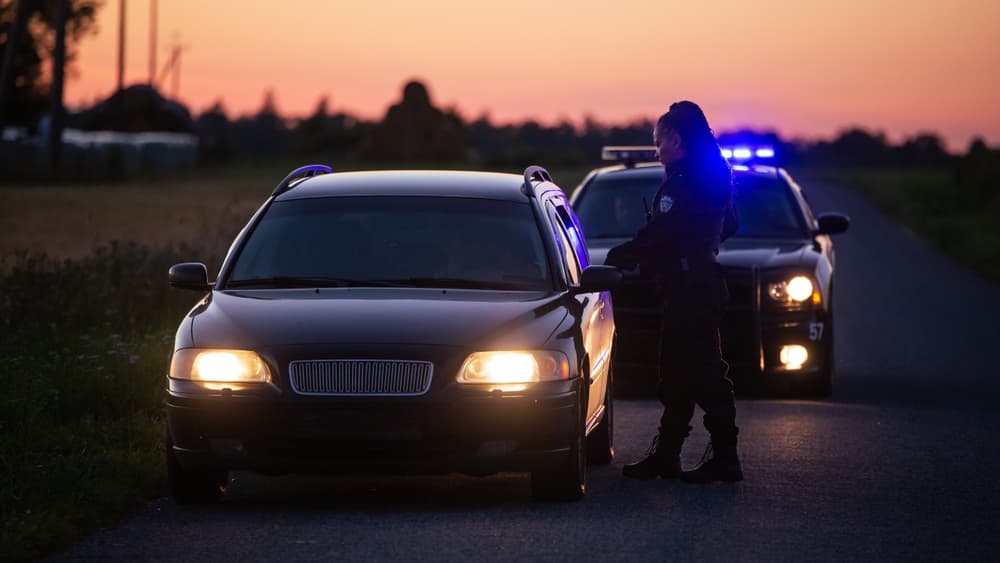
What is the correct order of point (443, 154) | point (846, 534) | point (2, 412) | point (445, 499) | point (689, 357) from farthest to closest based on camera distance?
point (443, 154) → point (2, 412) → point (689, 357) → point (445, 499) → point (846, 534)

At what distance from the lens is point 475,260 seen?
31.8 feet

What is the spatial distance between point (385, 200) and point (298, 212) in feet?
1.42

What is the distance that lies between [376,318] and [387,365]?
327 millimetres

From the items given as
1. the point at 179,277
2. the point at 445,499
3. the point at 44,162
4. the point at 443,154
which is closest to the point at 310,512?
the point at 445,499

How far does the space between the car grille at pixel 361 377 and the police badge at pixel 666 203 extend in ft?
5.91

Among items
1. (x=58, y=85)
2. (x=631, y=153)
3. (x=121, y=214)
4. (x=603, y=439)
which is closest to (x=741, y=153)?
(x=631, y=153)

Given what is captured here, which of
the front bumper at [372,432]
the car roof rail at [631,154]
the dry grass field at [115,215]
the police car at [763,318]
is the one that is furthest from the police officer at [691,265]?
the dry grass field at [115,215]

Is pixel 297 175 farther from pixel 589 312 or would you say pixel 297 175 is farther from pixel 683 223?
pixel 683 223

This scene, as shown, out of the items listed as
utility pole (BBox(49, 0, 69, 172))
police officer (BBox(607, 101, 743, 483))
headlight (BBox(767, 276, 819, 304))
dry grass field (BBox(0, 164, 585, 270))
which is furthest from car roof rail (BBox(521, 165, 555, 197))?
utility pole (BBox(49, 0, 69, 172))

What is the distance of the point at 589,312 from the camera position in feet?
32.2

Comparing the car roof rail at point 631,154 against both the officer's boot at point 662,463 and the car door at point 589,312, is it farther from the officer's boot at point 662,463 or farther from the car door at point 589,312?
the officer's boot at point 662,463

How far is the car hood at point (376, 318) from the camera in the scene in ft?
28.3

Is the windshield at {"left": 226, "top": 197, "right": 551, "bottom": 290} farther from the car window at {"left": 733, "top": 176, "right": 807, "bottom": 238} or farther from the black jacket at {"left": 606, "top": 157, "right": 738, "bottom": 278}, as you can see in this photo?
the car window at {"left": 733, "top": 176, "right": 807, "bottom": 238}

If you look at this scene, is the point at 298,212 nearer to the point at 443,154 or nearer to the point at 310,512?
the point at 310,512
